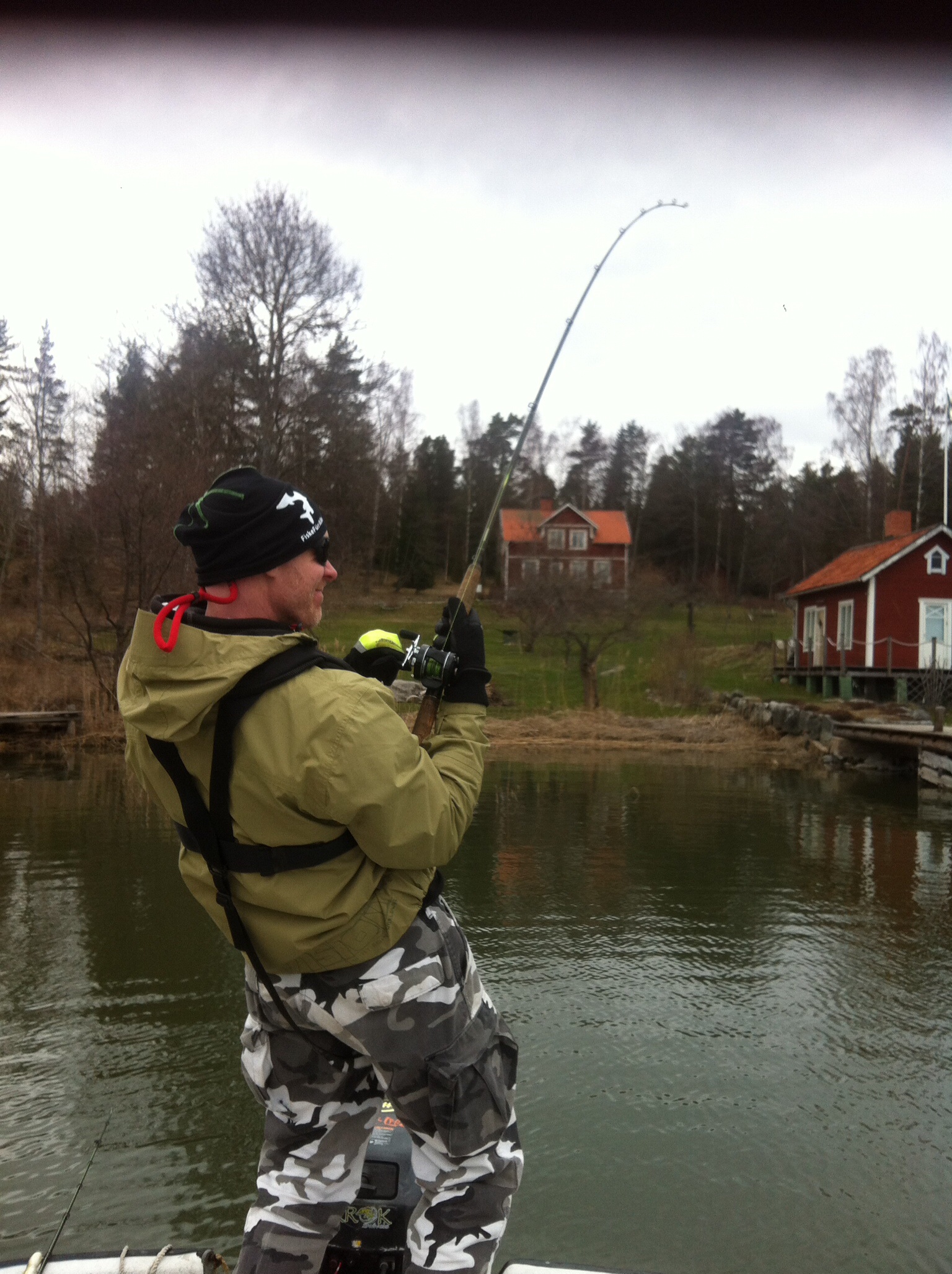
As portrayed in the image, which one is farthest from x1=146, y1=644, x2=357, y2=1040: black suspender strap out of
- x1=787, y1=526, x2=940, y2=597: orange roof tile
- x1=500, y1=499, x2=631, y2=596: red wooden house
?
x1=787, y1=526, x2=940, y2=597: orange roof tile

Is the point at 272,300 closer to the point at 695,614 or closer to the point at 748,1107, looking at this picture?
the point at 748,1107

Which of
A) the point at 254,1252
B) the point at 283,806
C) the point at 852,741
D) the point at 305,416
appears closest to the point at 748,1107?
the point at 254,1252

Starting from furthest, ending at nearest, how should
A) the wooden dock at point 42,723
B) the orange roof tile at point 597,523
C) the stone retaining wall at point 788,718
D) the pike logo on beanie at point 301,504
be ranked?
the orange roof tile at point 597,523 < the stone retaining wall at point 788,718 < the wooden dock at point 42,723 < the pike logo on beanie at point 301,504

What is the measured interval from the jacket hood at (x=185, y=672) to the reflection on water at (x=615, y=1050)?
1.85 metres

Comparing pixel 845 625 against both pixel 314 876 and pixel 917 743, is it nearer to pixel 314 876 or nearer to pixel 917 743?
pixel 917 743

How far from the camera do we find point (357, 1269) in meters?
2.02

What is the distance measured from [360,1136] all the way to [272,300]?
21.8 m

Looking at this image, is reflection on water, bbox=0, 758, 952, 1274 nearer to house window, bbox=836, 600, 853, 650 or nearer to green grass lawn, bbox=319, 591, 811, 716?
green grass lawn, bbox=319, 591, 811, 716

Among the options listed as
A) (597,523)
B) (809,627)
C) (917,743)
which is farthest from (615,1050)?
(597,523)

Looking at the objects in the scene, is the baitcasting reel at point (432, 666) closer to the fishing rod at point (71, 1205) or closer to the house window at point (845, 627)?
the fishing rod at point (71, 1205)

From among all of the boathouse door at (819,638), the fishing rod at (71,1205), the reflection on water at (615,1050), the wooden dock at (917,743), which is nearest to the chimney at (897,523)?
the boathouse door at (819,638)

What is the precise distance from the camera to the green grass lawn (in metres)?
24.2

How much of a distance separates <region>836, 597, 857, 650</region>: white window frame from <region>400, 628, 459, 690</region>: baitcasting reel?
86.6 feet

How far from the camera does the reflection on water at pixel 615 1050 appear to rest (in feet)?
9.52
